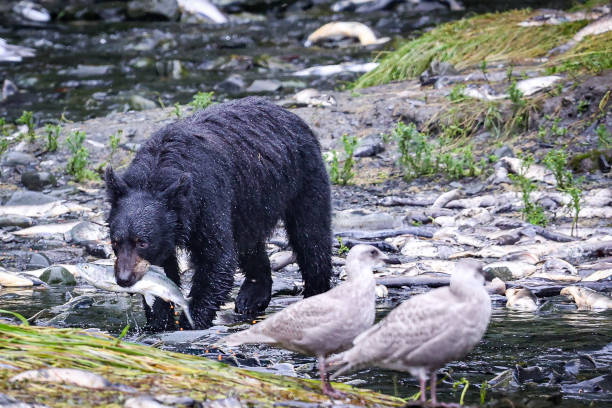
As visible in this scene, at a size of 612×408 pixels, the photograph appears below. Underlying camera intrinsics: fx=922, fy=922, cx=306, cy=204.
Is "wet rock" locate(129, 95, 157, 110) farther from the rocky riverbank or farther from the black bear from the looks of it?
the black bear

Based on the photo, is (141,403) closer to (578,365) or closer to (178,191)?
(178,191)

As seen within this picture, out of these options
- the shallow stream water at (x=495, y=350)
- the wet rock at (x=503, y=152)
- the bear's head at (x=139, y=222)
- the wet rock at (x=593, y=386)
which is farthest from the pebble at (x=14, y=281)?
the wet rock at (x=503, y=152)

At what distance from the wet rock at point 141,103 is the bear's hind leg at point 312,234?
7.18 m

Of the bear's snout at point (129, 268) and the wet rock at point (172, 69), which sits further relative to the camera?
the wet rock at point (172, 69)

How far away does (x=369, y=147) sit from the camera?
10.6 m

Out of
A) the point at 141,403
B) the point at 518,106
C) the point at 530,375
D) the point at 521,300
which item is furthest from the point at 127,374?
the point at 518,106

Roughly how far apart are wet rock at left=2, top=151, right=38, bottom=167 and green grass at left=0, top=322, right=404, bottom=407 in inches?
284

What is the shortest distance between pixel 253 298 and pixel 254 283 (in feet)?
0.45

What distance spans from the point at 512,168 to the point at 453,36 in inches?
170

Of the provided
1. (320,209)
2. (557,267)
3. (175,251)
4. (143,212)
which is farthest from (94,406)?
(557,267)

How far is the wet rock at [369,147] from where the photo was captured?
10594 mm

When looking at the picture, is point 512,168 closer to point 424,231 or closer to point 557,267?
point 424,231

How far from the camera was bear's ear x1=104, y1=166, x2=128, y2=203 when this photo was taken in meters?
5.43

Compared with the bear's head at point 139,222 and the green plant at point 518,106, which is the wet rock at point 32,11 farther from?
the bear's head at point 139,222
